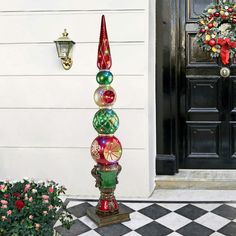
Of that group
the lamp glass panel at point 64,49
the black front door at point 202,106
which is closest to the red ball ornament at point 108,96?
the lamp glass panel at point 64,49

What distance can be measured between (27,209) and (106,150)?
878 mm

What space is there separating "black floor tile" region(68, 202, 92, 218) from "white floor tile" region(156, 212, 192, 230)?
24.8 inches

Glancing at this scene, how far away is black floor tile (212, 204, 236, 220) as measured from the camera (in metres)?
3.16

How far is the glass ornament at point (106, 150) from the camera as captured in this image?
303 cm

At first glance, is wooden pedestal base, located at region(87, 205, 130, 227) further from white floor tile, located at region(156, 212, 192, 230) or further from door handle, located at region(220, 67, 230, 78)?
door handle, located at region(220, 67, 230, 78)

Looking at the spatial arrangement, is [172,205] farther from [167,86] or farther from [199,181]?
[167,86]

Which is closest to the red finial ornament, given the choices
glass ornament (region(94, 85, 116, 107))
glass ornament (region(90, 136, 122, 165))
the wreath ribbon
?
glass ornament (region(94, 85, 116, 107))

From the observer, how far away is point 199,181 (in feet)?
12.5

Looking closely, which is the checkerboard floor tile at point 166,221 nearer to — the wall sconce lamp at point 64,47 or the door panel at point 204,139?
the door panel at point 204,139

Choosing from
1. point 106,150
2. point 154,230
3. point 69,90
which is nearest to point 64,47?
point 69,90

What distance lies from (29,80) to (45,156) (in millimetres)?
709

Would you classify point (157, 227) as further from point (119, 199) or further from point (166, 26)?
point (166, 26)

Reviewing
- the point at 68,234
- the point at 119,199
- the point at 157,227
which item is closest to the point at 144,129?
the point at 119,199

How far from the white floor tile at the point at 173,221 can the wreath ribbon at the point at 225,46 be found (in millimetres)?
1516
